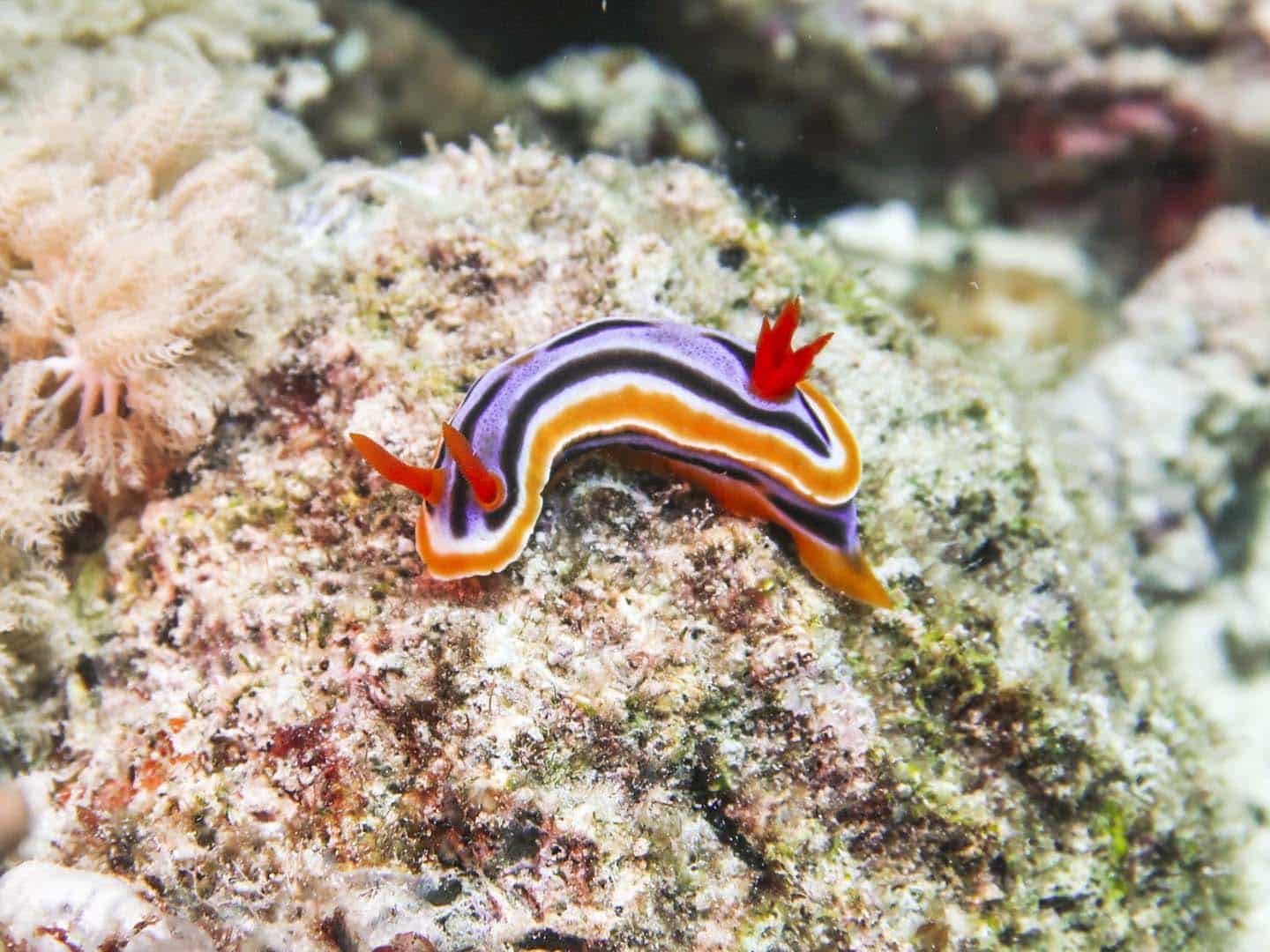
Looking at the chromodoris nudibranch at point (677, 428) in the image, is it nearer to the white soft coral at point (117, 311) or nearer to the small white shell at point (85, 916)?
the white soft coral at point (117, 311)

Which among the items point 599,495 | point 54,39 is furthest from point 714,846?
point 54,39

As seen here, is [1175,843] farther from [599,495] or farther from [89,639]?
[89,639]

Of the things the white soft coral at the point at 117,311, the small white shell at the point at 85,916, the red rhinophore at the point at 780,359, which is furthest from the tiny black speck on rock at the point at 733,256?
the small white shell at the point at 85,916

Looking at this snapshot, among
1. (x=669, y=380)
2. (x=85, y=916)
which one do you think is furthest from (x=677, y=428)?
(x=85, y=916)

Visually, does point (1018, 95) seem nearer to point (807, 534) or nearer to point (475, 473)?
point (807, 534)

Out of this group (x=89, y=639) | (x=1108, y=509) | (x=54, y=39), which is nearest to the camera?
(x=89, y=639)

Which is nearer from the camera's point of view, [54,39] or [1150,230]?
[54,39]

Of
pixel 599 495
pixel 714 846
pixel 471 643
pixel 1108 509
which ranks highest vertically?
pixel 1108 509

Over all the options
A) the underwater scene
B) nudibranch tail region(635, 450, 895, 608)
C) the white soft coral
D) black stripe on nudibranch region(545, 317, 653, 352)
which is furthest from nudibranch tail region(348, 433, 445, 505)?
the white soft coral
